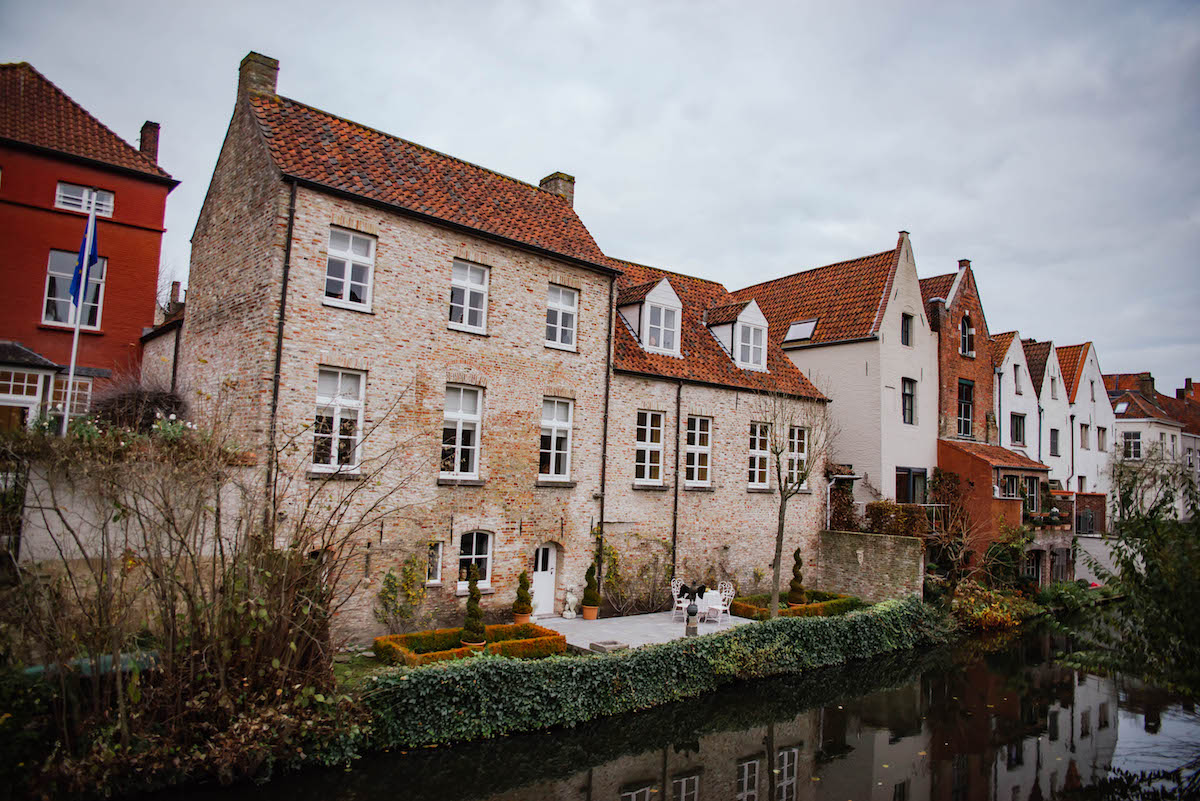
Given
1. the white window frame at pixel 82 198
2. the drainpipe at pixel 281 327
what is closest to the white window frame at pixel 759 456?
the drainpipe at pixel 281 327

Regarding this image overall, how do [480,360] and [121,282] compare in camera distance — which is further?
[121,282]

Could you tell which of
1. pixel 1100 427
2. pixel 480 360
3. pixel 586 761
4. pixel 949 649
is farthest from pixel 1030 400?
pixel 586 761

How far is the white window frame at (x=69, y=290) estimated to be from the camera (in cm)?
1948

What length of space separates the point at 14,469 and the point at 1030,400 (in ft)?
120

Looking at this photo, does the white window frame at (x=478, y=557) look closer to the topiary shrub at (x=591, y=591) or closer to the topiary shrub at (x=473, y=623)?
the topiary shrub at (x=473, y=623)

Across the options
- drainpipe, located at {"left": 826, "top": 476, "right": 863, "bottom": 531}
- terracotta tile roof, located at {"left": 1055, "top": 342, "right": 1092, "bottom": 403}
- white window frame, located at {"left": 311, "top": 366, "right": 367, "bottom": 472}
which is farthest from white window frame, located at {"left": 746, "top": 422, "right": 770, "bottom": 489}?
terracotta tile roof, located at {"left": 1055, "top": 342, "right": 1092, "bottom": 403}

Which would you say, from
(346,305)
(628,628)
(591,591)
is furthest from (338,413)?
(628,628)

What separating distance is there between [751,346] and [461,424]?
11.3 meters

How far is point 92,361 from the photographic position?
794 inches

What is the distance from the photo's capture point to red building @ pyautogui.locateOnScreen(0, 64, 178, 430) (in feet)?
62.0

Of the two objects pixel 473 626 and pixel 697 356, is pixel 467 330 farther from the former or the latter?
pixel 697 356

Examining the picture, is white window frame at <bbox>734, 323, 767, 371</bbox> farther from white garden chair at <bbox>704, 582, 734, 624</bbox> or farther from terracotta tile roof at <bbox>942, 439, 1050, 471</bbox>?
terracotta tile roof at <bbox>942, 439, 1050, 471</bbox>

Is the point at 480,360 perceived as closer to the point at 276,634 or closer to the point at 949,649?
the point at 276,634

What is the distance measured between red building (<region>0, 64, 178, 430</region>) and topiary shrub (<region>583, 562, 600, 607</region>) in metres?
13.6
